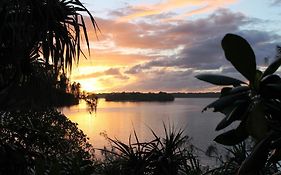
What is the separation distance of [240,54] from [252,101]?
24cm

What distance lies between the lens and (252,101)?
2.30 metres

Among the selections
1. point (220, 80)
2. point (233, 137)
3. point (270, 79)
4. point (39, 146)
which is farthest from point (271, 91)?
point (39, 146)

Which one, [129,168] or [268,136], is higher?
[268,136]

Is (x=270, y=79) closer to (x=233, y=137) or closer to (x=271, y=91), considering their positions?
(x=271, y=91)

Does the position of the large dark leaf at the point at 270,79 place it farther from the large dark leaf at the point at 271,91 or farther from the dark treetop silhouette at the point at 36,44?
the dark treetop silhouette at the point at 36,44

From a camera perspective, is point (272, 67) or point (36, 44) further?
point (36, 44)

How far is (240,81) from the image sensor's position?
95.3 inches

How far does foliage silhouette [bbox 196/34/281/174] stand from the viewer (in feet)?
7.29

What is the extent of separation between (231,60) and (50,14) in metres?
4.51

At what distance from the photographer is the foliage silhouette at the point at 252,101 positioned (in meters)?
2.22

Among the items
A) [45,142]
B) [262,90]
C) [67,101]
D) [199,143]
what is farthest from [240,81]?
[199,143]

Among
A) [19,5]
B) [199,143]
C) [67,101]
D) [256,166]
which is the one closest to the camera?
[256,166]

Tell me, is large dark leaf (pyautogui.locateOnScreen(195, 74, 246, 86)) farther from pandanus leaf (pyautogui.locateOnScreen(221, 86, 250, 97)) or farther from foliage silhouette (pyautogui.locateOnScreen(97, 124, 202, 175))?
foliage silhouette (pyautogui.locateOnScreen(97, 124, 202, 175))

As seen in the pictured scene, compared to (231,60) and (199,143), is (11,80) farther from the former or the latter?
(199,143)
